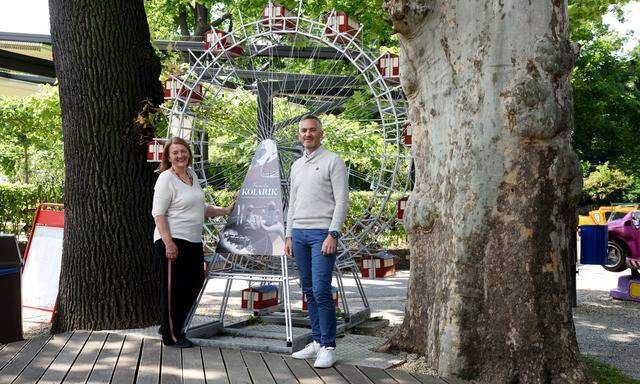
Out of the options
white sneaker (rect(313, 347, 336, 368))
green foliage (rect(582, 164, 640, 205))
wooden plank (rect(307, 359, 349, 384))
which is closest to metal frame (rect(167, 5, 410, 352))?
white sneaker (rect(313, 347, 336, 368))

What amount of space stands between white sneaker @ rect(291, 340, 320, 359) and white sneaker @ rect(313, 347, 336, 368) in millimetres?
252

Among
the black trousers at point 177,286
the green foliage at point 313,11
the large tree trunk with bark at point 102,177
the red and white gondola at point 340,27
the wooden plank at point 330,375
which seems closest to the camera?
the wooden plank at point 330,375

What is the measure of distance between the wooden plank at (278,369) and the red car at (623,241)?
986cm

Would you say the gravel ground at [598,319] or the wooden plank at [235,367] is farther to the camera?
the gravel ground at [598,319]

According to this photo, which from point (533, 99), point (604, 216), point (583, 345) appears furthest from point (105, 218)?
point (604, 216)

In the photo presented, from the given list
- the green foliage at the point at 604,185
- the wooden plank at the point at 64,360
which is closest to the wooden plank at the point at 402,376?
the wooden plank at the point at 64,360

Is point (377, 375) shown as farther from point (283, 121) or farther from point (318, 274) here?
point (283, 121)

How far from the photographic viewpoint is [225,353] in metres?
5.65

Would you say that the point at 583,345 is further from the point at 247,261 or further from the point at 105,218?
the point at 105,218

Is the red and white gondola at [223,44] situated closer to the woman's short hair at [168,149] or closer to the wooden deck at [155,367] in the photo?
the woman's short hair at [168,149]

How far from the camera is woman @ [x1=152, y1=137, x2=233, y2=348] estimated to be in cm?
579

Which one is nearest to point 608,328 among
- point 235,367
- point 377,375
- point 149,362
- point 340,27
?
point 377,375

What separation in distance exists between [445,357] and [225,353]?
1.74m

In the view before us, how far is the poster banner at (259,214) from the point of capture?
6.17 m
